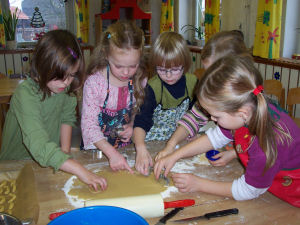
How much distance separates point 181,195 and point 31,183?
0.49 m

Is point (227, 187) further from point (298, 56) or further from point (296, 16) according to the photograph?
point (296, 16)

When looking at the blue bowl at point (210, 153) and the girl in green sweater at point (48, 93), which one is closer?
the girl in green sweater at point (48, 93)

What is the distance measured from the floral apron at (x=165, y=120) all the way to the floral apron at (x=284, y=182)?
1.91 ft

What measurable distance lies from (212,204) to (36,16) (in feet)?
13.7

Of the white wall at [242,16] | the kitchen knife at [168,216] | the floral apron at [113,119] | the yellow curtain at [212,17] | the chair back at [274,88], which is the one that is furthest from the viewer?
the yellow curtain at [212,17]

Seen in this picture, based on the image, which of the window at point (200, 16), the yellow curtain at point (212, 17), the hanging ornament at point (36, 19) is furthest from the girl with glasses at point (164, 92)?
the hanging ornament at point (36, 19)

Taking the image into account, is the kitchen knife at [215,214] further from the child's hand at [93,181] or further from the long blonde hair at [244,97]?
the child's hand at [93,181]

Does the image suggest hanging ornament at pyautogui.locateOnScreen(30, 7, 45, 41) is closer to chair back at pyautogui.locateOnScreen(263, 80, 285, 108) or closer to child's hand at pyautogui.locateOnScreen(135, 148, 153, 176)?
chair back at pyautogui.locateOnScreen(263, 80, 285, 108)

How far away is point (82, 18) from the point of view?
4246mm

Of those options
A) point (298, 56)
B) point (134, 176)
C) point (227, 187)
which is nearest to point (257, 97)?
point (227, 187)

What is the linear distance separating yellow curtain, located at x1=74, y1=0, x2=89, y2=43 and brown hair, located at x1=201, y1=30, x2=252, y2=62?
10.8 feet

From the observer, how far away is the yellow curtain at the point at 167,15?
4.11 metres

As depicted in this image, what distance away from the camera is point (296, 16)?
2.63 metres

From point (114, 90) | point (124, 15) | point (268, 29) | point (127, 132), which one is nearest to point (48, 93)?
point (114, 90)
